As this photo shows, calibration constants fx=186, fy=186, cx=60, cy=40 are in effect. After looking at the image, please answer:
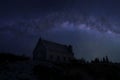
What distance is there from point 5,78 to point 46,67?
1064 centimetres

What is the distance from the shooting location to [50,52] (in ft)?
264

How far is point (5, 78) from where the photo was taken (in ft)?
131

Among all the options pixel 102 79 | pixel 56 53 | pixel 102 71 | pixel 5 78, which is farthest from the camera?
pixel 56 53

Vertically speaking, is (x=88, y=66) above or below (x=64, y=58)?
below

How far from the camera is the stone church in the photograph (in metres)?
79.5

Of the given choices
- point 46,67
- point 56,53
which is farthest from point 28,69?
point 56,53

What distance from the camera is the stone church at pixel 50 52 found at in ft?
261

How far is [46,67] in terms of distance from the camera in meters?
46.4

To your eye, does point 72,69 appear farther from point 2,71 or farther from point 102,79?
point 2,71

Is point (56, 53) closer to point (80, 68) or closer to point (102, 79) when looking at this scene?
point (80, 68)

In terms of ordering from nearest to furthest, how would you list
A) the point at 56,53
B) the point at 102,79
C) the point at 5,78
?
the point at 5,78 < the point at 102,79 < the point at 56,53

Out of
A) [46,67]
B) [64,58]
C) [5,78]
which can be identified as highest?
[64,58]

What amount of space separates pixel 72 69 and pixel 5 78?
54.9 feet

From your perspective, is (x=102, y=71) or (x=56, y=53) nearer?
(x=102, y=71)
